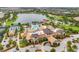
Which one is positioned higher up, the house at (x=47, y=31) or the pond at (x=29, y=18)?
the pond at (x=29, y=18)

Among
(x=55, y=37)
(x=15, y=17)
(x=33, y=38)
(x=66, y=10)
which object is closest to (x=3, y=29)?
(x=15, y=17)

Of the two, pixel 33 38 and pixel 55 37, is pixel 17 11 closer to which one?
pixel 33 38

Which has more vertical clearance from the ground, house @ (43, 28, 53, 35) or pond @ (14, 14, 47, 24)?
pond @ (14, 14, 47, 24)
